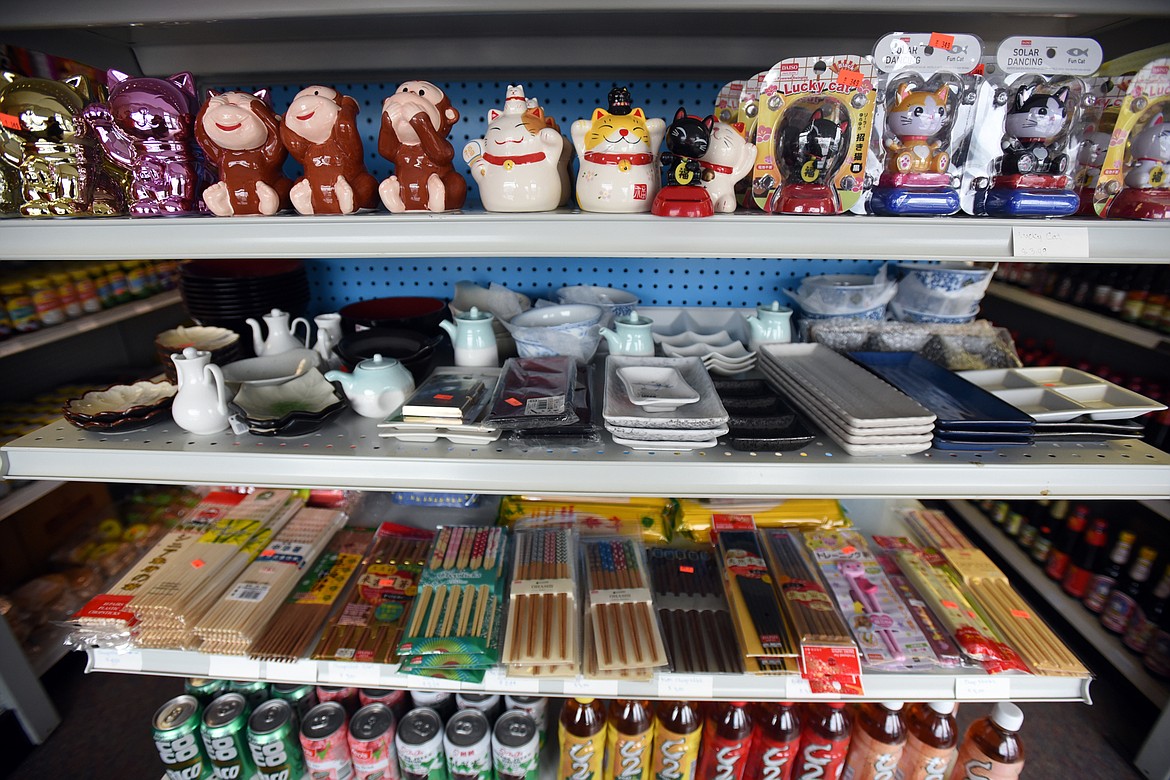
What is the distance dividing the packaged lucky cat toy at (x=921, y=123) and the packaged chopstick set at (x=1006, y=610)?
96 cm

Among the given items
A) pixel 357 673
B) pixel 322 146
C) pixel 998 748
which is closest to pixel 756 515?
pixel 998 748

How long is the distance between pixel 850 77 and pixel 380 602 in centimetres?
158

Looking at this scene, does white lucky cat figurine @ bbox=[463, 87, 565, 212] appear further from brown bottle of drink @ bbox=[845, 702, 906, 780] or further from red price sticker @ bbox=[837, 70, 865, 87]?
brown bottle of drink @ bbox=[845, 702, 906, 780]

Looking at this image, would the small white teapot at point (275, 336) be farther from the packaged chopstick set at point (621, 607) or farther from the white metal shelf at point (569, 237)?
the packaged chopstick set at point (621, 607)

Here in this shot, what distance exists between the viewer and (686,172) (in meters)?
1.04

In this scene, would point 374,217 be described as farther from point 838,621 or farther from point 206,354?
point 838,621

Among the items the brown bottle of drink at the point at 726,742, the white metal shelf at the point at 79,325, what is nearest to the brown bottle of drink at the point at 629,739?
the brown bottle of drink at the point at 726,742

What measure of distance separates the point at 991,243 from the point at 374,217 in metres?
1.12

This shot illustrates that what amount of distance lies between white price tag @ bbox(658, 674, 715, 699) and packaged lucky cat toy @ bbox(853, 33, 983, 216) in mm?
1042

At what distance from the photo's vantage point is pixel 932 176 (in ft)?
3.57

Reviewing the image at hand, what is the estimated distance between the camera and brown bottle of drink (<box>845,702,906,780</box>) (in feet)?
4.40

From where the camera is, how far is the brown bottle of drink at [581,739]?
1.33 m

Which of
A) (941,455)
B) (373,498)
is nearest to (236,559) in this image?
(373,498)

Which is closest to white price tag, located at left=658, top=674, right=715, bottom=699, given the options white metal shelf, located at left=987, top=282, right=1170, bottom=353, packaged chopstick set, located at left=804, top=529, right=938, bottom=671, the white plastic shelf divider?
the white plastic shelf divider
